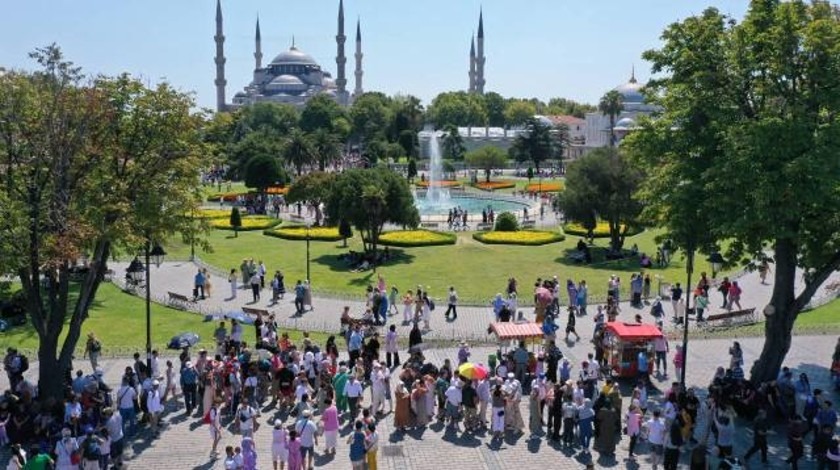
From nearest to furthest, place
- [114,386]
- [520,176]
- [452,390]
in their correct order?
[452,390], [114,386], [520,176]

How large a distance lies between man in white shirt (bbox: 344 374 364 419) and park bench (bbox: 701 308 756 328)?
1336 centimetres

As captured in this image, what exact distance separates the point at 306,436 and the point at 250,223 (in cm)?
3466

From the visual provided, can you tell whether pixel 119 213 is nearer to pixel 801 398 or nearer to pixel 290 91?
pixel 801 398

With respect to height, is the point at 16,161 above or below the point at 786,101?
below

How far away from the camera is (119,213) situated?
17.6 meters

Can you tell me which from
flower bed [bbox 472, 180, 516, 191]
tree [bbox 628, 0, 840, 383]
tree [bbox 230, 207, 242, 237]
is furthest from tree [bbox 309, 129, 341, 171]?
tree [bbox 628, 0, 840, 383]

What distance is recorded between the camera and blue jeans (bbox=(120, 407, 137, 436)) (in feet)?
51.5

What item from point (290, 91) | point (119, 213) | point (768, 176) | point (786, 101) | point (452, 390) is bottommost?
point (452, 390)

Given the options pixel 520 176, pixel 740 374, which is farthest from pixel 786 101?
pixel 520 176

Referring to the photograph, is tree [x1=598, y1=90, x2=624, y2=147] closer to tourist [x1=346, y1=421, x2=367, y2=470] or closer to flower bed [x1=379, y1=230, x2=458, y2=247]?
flower bed [x1=379, y1=230, x2=458, y2=247]

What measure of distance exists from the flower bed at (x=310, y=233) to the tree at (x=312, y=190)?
2.85 m

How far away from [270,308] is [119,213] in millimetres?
10550

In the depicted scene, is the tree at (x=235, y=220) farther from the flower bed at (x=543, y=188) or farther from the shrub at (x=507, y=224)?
the flower bed at (x=543, y=188)

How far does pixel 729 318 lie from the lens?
25.2m
